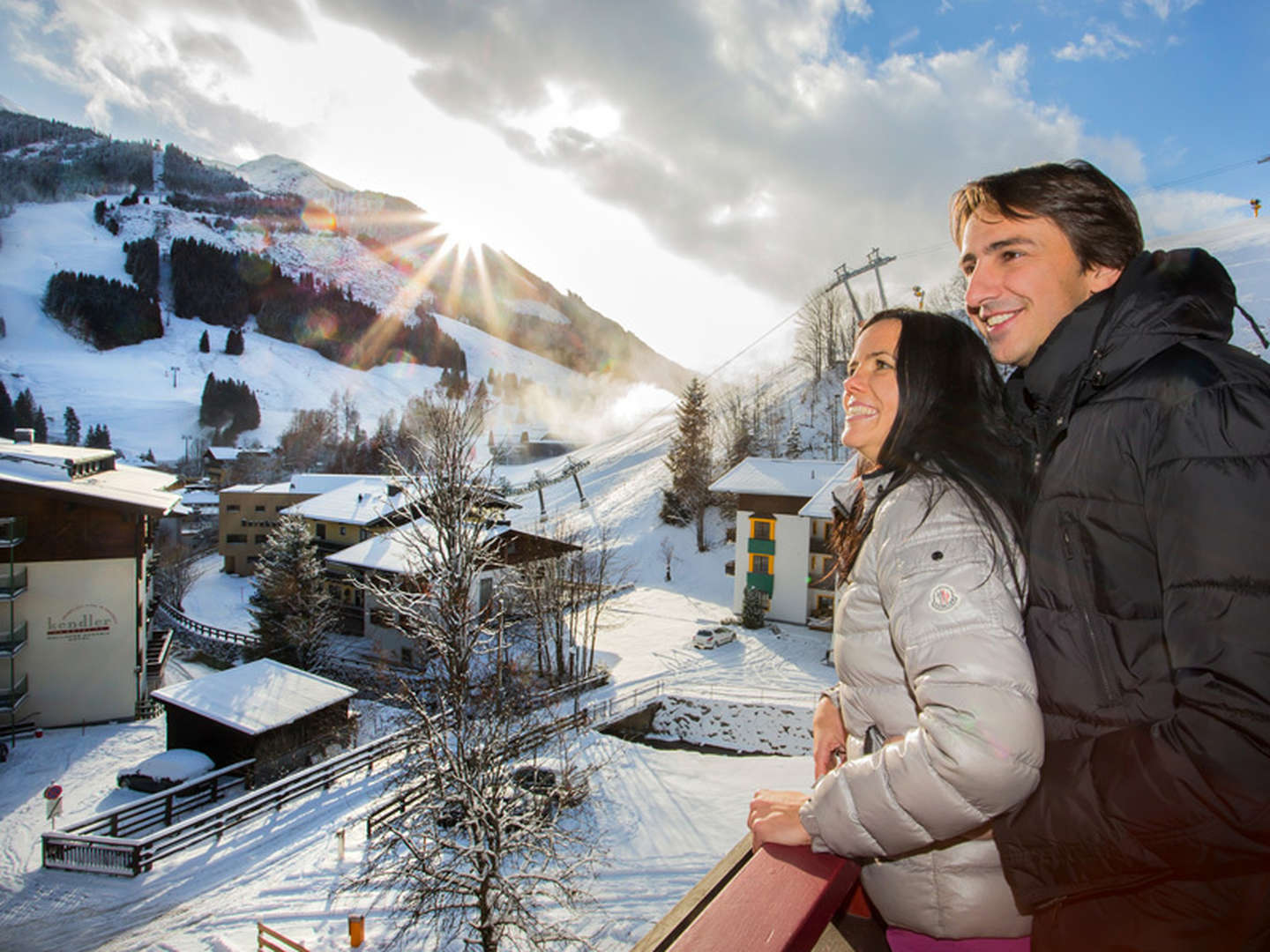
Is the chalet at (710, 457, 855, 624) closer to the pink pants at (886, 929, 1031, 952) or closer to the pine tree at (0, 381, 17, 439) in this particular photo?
the pink pants at (886, 929, 1031, 952)

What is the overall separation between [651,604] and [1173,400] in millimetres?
35720

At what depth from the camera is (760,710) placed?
2173 centimetres

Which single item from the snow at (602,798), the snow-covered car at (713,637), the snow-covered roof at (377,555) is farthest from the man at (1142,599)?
the snow-covered roof at (377,555)

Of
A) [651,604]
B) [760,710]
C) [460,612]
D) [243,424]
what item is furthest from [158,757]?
[243,424]

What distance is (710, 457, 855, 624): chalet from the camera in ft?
105

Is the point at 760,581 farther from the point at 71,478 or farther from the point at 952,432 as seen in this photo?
the point at 952,432

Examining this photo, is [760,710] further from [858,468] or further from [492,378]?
[492,378]

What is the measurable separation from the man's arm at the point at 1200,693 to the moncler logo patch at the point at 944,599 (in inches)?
14.2

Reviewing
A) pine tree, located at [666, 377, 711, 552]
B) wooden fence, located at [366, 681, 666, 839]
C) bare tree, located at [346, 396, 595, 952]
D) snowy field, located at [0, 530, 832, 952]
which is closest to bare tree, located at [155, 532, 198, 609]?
snowy field, located at [0, 530, 832, 952]

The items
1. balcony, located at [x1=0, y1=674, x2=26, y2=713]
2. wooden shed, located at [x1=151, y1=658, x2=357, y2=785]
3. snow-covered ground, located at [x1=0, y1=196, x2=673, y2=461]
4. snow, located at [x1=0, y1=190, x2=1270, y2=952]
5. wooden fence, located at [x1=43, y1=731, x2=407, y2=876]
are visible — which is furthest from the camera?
snow-covered ground, located at [x1=0, y1=196, x2=673, y2=461]

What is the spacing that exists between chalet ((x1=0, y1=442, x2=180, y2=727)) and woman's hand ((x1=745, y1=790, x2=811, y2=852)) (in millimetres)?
29120

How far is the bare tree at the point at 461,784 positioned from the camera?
10086mm

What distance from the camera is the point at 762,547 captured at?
33125mm

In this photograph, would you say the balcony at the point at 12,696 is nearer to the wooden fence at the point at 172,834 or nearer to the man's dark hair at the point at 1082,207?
the wooden fence at the point at 172,834
